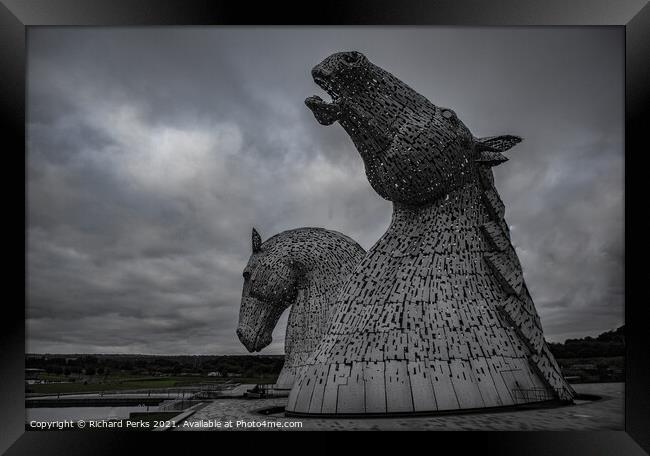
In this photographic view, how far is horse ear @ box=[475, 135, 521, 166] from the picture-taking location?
7957 mm

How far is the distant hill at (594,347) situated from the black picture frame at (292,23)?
147 centimetres

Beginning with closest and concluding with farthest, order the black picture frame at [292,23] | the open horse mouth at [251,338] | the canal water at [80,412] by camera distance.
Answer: the black picture frame at [292,23] → the canal water at [80,412] → the open horse mouth at [251,338]

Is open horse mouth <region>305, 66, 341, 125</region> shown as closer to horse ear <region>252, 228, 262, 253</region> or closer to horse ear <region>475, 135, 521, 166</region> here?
horse ear <region>475, 135, 521, 166</region>

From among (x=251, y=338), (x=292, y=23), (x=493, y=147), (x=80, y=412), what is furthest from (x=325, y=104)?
(x=251, y=338)

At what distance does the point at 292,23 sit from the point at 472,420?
451 cm

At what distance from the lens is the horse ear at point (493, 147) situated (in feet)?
26.1

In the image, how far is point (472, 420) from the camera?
6.50 meters

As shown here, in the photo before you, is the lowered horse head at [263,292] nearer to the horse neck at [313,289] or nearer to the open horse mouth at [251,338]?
→ the open horse mouth at [251,338]

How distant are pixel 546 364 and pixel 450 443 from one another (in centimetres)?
182

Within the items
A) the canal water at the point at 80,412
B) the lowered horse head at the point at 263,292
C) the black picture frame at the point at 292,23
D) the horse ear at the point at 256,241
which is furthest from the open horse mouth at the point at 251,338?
the black picture frame at the point at 292,23

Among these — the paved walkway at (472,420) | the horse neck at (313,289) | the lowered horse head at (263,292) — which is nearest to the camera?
the paved walkway at (472,420)

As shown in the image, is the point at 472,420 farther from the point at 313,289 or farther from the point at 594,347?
the point at 313,289
